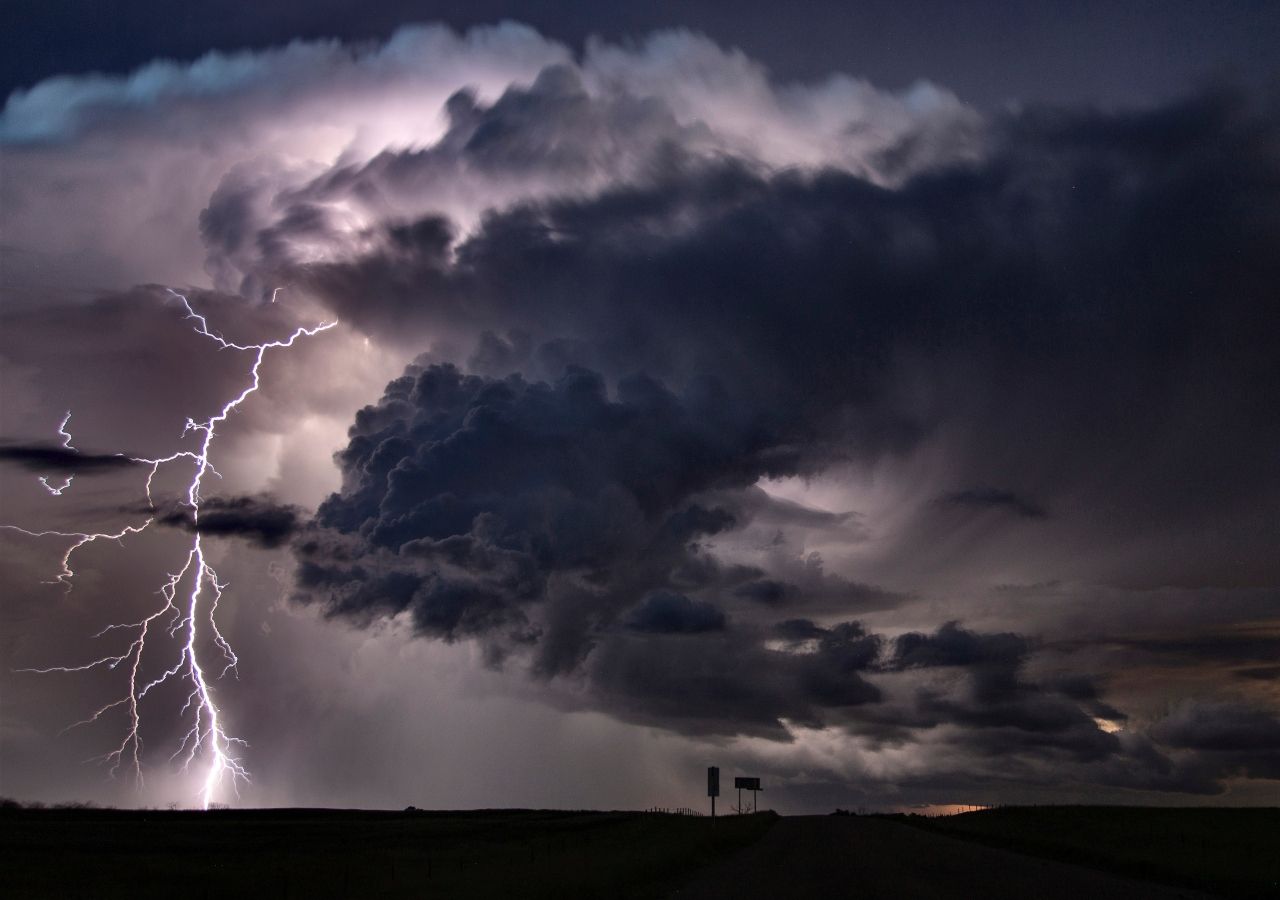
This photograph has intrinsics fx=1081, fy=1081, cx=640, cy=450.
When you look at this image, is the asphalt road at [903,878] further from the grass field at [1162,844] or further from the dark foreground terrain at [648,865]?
the grass field at [1162,844]

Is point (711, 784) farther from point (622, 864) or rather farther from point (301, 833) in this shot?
point (622, 864)

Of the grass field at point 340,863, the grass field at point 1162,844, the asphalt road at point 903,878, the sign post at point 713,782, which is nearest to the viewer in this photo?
the asphalt road at point 903,878

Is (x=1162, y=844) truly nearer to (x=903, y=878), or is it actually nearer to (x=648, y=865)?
(x=903, y=878)

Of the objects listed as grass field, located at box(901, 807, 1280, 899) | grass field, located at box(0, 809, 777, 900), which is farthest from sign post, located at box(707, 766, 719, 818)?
grass field, located at box(901, 807, 1280, 899)

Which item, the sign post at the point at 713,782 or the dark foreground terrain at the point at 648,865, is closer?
the dark foreground terrain at the point at 648,865

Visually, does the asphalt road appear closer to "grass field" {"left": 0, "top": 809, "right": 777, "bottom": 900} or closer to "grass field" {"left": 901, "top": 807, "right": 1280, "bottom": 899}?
"grass field" {"left": 901, "top": 807, "right": 1280, "bottom": 899}

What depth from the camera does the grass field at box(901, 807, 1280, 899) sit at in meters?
40.0

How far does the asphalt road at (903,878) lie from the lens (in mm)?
31438

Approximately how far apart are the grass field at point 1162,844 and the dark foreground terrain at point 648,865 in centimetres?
13

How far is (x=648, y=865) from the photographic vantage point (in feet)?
133

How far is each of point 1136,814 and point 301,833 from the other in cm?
8176

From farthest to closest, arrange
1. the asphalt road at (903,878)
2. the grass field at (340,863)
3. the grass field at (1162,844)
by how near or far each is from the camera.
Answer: the grass field at (1162,844) < the grass field at (340,863) < the asphalt road at (903,878)

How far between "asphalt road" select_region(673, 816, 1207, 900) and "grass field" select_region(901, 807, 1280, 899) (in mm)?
2125

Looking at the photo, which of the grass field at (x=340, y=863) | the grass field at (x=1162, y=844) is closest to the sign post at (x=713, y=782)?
the grass field at (x=340, y=863)
